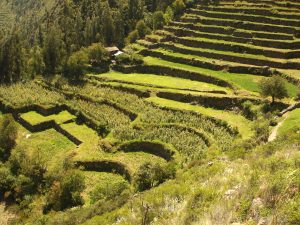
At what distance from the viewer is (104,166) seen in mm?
36406

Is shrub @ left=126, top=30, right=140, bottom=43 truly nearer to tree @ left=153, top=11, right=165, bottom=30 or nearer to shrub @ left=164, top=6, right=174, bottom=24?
tree @ left=153, top=11, right=165, bottom=30

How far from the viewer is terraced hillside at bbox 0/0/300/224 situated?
16.8 metres

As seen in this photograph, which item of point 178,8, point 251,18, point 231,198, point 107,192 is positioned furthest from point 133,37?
point 231,198

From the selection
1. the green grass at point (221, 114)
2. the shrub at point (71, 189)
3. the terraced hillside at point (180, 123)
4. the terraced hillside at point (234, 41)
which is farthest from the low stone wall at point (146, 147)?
the terraced hillside at point (234, 41)

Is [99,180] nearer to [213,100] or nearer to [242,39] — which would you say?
[213,100]

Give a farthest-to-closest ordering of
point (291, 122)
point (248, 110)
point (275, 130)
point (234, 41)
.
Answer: point (234, 41) → point (248, 110) → point (291, 122) → point (275, 130)

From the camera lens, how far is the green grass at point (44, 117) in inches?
1852

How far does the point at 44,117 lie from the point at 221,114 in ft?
69.6

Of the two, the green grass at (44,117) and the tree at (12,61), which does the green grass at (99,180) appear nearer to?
the green grass at (44,117)

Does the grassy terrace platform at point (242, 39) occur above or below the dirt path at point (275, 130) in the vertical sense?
above

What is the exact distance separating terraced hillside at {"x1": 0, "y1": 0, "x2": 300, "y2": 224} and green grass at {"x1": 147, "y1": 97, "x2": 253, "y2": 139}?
7.6 inches

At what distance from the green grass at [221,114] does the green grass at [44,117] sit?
1013 centimetres

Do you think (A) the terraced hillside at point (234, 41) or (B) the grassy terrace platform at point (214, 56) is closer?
(B) the grassy terrace platform at point (214, 56)

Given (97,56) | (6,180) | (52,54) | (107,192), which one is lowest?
(6,180)
